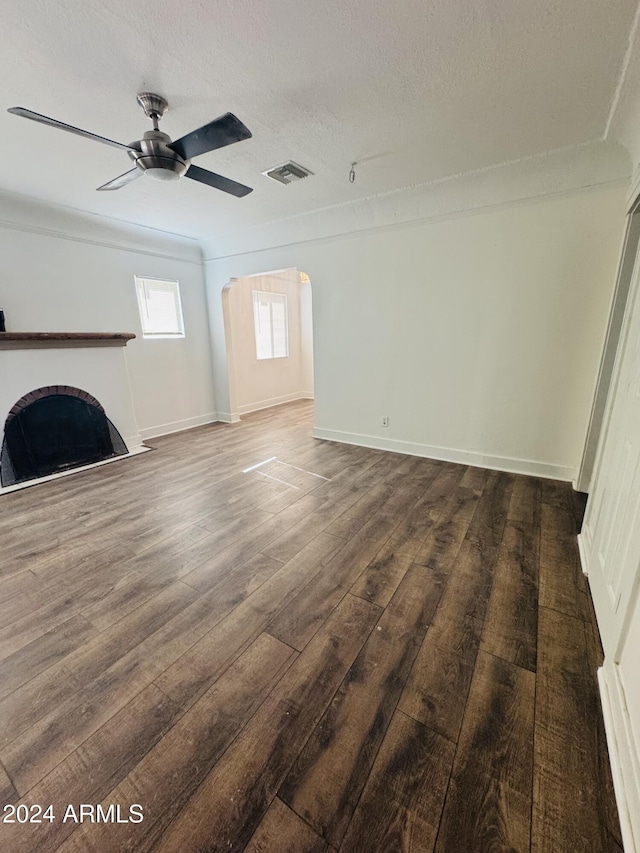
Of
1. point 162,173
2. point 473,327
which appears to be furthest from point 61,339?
point 473,327

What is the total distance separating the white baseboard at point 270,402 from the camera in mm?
6086

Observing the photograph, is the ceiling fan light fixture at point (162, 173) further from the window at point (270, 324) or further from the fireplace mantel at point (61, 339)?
the window at point (270, 324)

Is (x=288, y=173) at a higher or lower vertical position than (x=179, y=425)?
higher

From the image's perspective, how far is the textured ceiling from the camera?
1.42 meters

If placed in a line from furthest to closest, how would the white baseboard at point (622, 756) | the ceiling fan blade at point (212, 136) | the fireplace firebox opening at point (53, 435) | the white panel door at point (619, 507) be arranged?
the fireplace firebox opening at point (53, 435) → the ceiling fan blade at point (212, 136) → the white panel door at point (619, 507) → the white baseboard at point (622, 756)

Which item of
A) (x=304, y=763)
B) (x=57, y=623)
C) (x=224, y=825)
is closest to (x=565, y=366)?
(x=304, y=763)

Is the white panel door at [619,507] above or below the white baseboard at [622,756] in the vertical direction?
above

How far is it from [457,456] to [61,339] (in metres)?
4.39

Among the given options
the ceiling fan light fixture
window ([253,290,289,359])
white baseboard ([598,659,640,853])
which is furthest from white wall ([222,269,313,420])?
white baseboard ([598,659,640,853])

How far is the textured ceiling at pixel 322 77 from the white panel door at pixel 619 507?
117cm

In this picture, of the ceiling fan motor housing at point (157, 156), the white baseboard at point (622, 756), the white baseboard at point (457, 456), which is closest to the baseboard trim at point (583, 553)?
the white baseboard at point (622, 756)

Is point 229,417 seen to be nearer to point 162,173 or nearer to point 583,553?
point 162,173

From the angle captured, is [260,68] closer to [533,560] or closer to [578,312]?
[578,312]

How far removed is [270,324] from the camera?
6.42 metres
